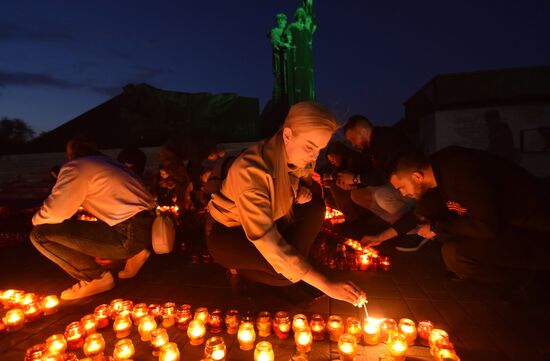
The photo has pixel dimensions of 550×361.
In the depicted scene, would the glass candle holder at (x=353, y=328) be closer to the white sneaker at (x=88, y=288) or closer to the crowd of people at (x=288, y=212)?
the crowd of people at (x=288, y=212)

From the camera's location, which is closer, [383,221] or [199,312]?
[199,312]

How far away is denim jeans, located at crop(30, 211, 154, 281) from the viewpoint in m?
2.85

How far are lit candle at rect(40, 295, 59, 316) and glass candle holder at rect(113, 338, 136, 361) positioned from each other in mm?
1081

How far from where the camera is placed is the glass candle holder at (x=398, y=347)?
6.40ft

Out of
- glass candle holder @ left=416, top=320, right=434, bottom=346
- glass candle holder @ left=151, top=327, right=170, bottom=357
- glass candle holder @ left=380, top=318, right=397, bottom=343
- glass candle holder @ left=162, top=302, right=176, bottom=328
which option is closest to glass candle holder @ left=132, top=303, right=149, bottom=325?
glass candle holder @ left=162, top=302, right=176, bottom=328

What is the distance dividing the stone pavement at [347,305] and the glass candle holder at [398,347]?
11cm

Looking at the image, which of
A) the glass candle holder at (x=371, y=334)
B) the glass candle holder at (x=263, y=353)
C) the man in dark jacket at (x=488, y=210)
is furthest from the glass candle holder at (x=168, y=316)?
the man in dark jacket at (x=488, y=210)

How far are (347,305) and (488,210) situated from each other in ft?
4.44

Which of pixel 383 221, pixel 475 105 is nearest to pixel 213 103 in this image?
pixel 475 105

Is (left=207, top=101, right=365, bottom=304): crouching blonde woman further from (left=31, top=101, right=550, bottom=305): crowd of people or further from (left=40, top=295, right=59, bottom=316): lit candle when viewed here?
(left=40, top=295, right=59, bottom=316): lit candle

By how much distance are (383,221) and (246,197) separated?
286cm

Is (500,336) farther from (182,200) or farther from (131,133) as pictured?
(131,133)

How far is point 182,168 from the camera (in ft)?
16.7

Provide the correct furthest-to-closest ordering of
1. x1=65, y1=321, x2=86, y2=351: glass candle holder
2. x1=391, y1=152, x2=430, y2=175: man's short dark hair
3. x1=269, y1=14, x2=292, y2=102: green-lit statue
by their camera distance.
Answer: x1=269, y1=14, x2=292, y2=102: green-lit statue
x1=391, y1=152, x2=430, y2=175: man's short dark hair
x1=65, y1=321, x2=86, y2=351: glass candle holder
